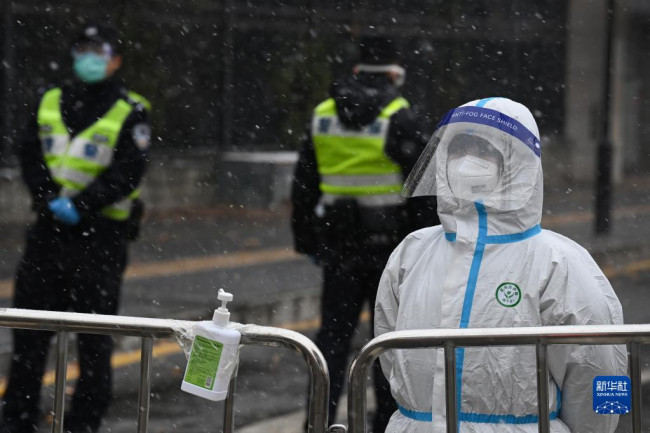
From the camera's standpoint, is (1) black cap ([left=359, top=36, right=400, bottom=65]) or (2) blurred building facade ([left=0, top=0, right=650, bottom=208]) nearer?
(1) black cap ([left=359, top=36, right=400, bottom=65])

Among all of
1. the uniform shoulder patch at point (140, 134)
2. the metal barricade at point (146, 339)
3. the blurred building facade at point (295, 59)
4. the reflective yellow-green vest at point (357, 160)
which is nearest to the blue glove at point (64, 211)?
the uniform shoulder patch at point (140, 134)

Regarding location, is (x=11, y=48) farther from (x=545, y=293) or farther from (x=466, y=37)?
(x=545, y=293)

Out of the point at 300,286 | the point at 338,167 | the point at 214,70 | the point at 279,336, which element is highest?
the point at 214,70

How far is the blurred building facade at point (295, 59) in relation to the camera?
1509 cm

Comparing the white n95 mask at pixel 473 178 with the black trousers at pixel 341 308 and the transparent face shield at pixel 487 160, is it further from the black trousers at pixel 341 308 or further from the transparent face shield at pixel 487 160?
the black trousers at pixel 341 308

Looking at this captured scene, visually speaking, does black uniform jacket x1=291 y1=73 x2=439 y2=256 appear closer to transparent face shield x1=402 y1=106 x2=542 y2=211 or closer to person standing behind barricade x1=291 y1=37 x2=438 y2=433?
person standing behind barricade x1=291 y1=37 x2=438 y2=433

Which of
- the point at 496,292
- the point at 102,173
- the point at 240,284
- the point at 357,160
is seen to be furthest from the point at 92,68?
the point at 240,284

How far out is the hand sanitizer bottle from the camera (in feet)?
11.5

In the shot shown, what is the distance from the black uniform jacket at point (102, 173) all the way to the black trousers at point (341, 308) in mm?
1157

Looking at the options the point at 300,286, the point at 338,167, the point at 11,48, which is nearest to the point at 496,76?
the point at 11,48

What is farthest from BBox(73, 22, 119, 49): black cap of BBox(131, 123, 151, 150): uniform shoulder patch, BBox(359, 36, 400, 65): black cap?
BBox(359, 36, 400, 65): black cap

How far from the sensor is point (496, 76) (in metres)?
22.3

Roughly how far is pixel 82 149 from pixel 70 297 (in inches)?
30.6

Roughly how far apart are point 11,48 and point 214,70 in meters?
3.47
